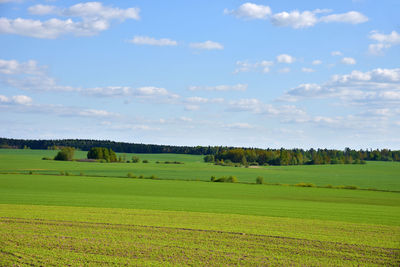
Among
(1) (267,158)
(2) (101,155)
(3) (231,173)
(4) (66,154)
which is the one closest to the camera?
(3) (231,173)

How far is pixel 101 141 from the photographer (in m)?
191

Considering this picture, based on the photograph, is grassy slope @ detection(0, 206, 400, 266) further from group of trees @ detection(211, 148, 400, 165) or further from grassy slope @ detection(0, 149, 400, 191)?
group of trees @ detection(211, 148, 400, 165)

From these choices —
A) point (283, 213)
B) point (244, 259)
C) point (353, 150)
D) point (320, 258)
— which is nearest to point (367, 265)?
point (320, 258)

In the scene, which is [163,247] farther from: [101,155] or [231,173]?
[101,155]

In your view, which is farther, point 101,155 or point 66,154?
point 101,155

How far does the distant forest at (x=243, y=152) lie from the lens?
135 metres

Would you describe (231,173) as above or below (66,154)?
below

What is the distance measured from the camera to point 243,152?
136m

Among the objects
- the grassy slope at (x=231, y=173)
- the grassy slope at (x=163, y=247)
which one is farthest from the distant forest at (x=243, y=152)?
the grassy slope at (x=163, y=247)

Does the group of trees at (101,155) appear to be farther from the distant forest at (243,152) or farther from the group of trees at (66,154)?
the distant forest at (243,152)

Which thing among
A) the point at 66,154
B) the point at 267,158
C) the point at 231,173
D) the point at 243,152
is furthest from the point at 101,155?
the point at 231,173

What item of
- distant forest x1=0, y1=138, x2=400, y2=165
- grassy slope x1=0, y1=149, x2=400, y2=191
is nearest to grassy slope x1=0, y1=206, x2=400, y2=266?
grassy slope x1=0, y1=149, x2=400, y2=191

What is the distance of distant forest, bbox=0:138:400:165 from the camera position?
135375 mm

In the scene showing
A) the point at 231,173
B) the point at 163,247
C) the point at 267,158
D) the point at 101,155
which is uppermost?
the point at 267,158
